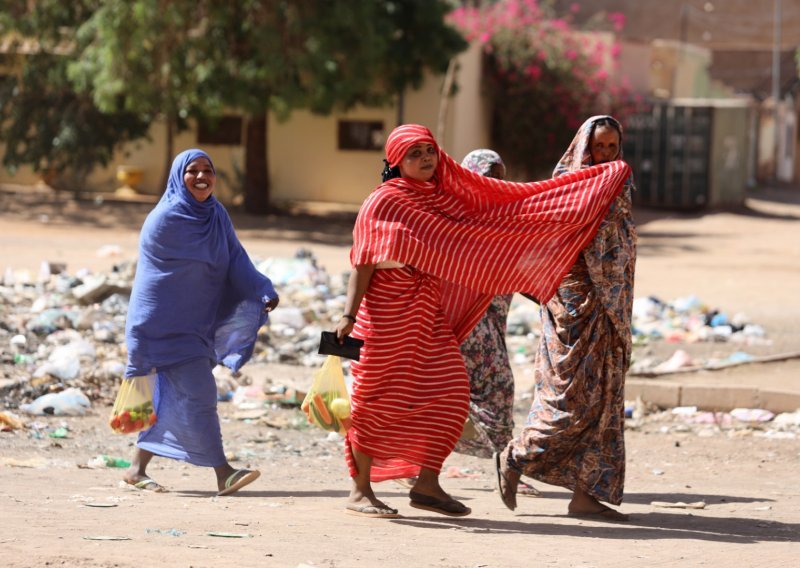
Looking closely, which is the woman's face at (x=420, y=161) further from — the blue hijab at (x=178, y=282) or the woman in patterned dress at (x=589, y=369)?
the blue hijab at (x=178, y=282)

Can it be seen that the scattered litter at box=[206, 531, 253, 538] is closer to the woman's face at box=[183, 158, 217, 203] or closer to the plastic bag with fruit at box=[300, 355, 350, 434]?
the plastic bag with fruit at box=[300, 355, 350, 434]

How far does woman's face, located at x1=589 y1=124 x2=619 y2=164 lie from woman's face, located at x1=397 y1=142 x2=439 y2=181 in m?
0.69

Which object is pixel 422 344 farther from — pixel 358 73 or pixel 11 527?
pixel 358 73

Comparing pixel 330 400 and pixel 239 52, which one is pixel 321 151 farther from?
pixel 330 400

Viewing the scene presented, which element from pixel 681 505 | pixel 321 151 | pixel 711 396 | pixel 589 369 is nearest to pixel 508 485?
pixel 589 369

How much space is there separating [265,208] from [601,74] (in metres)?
7.41

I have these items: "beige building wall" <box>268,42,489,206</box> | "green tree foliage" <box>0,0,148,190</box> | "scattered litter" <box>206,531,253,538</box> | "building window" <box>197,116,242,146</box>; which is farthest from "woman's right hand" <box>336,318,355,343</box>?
"building window" <box>197,116,242,146</box>

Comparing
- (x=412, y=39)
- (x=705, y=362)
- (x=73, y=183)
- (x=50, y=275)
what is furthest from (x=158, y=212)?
(x=73, y=183)

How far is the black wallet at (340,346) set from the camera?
5055mm

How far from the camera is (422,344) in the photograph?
521 cm

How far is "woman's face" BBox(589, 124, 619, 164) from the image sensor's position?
5.34m

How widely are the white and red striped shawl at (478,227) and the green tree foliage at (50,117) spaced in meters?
19.4

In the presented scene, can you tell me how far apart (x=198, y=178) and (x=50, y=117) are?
19.8 m

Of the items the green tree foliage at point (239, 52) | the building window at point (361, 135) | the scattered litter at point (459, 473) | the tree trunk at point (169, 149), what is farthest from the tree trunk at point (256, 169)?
the scattered litter at point (459, 473)
